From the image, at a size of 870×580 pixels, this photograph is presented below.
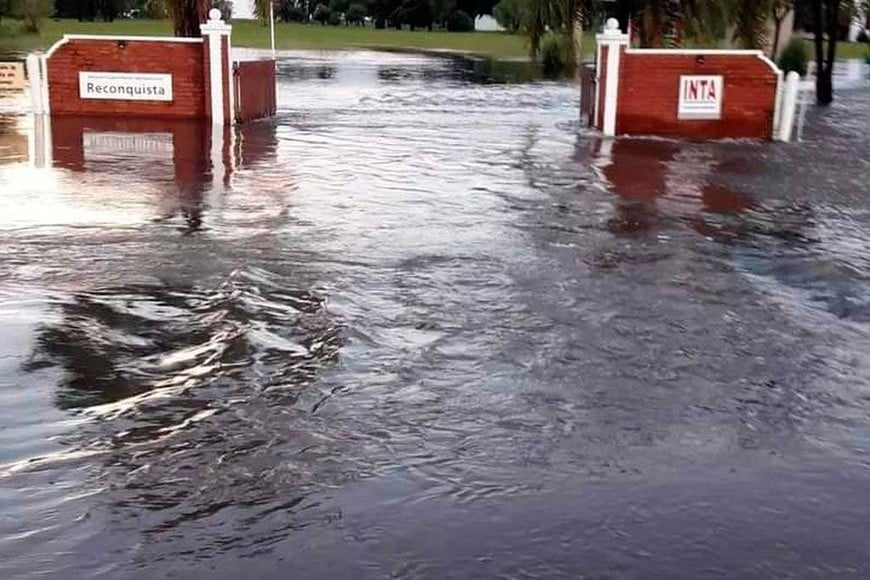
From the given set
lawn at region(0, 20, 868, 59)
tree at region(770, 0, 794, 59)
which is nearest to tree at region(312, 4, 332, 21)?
lawn at region(0, 20, 868, 59)

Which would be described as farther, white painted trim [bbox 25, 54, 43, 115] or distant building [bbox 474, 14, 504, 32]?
distant building [bbox 474, 14, 504, 32]

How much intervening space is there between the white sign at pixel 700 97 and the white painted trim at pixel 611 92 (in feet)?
3.83

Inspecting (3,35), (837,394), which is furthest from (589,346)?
(3,35)

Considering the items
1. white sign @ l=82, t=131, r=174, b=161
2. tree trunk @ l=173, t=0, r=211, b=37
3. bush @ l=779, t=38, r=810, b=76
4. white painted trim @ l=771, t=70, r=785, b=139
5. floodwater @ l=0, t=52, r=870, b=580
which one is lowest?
floodwater @ l=0, t=52, r=870, b=580

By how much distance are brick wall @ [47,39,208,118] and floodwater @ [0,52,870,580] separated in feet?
24.2

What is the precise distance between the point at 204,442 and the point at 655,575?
249cm

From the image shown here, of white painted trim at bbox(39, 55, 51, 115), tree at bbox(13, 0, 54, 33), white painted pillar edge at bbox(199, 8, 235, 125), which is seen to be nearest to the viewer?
white painted pillar edge at bbox(199, 8, 235, 125)

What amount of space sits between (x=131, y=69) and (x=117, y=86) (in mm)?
430

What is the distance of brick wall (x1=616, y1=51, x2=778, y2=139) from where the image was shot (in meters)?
20.6

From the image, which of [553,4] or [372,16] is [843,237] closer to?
[553,4]

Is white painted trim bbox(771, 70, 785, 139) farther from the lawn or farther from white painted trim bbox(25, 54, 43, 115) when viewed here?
the lawn

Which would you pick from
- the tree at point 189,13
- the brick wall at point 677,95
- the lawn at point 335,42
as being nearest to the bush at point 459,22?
the lawn at point 335,42

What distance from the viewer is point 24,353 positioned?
7520mm

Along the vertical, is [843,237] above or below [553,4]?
Answer: below
